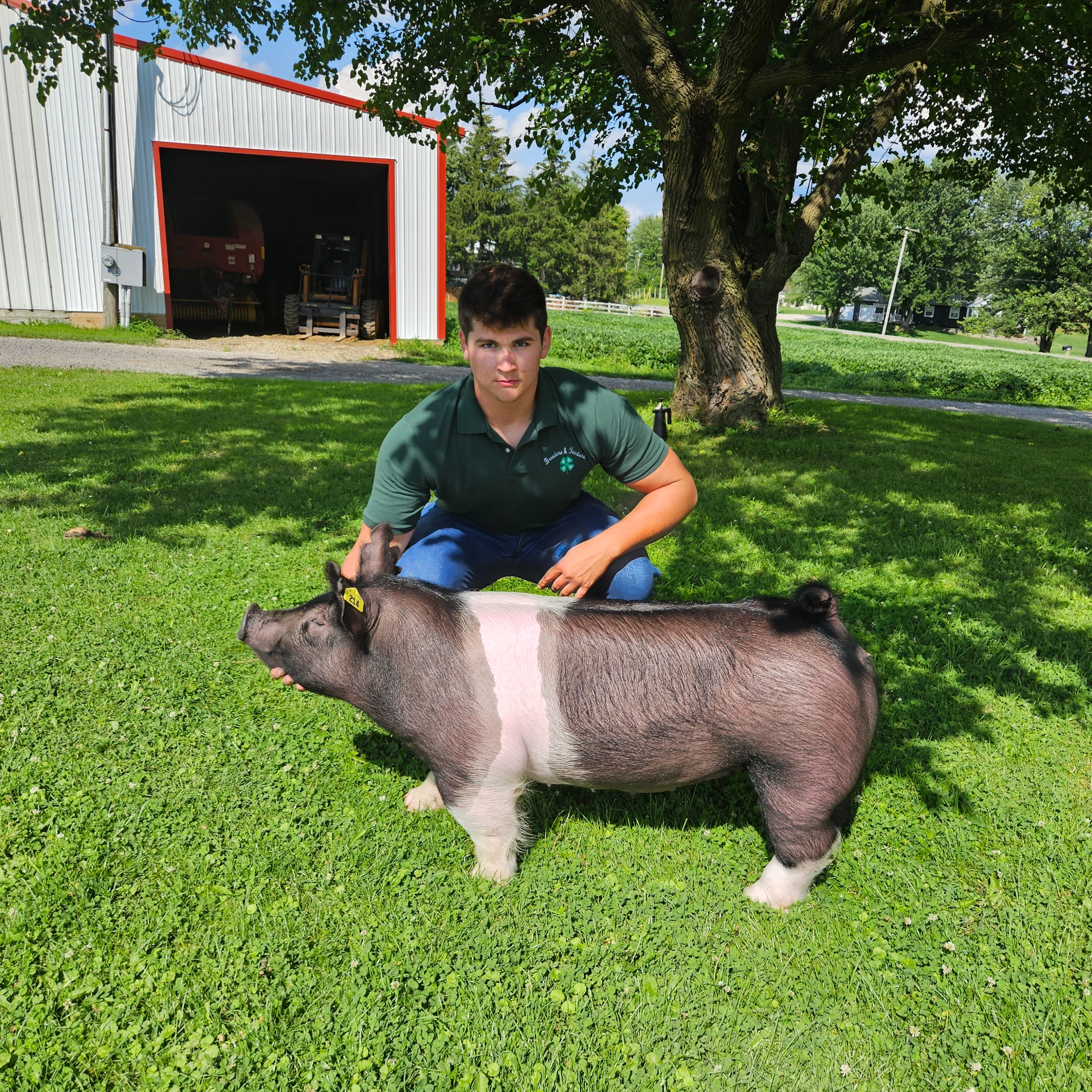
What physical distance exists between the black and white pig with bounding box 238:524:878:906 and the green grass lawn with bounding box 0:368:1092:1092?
1.05 feet

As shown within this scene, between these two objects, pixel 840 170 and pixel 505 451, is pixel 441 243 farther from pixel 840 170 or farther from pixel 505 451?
pixel 505 451

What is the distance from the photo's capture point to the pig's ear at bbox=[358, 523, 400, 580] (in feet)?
9.32

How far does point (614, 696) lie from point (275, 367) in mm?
13666

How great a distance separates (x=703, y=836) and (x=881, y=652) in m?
1.97

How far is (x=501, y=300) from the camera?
2928mm

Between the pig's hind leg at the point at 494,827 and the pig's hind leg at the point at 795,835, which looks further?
the pig's hind leg at the point at 494,827

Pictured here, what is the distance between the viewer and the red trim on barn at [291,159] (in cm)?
1659

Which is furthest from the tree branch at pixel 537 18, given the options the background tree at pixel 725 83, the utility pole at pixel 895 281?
the utility pole at pixel 895 281

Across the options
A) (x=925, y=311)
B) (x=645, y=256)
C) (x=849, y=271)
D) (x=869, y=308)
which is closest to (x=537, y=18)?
(x=849, y=271)

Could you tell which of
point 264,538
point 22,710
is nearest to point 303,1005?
point 22,710

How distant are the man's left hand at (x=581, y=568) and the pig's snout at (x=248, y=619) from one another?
3.68ft

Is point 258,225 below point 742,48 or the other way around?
below

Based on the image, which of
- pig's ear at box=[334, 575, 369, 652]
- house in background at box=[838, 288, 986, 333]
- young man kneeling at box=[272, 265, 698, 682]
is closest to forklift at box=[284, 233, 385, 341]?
young man kneeling at box=[272, 265, 698, 682]

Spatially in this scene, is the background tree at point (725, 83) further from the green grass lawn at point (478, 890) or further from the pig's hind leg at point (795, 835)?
the pig's hind leg at point (795, 835)
